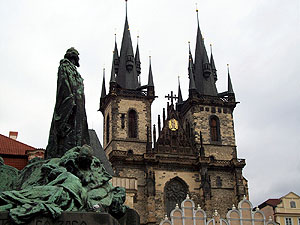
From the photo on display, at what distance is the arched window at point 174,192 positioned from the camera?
36188 mm

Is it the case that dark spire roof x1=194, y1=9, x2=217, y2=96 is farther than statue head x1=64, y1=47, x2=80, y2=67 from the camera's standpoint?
Yes

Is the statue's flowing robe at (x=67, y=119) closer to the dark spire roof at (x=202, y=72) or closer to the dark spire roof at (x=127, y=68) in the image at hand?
the dark spire roof at (x=127, y=68)

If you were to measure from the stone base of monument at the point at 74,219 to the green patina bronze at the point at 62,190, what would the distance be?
42 millimetres

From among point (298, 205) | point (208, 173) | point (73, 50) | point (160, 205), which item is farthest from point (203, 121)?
point (73, 50)

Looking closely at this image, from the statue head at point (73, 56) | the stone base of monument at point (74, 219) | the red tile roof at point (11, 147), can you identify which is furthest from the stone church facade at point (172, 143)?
the stone base of monument at point (74, 219)

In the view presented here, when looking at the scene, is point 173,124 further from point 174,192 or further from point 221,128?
point 174,192

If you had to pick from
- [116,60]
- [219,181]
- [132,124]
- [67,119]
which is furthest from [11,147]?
[116,60]

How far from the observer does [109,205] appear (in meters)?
4.31

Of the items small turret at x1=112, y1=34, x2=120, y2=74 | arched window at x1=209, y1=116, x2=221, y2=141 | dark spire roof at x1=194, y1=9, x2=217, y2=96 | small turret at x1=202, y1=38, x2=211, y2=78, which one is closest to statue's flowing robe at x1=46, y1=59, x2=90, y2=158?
arched window at x1=209, y1=116, x2=221, y2=141

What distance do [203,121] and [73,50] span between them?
34542 millimetres

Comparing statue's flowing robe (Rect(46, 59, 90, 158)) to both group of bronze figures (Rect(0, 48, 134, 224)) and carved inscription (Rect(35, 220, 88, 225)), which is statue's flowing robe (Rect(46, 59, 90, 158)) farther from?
carved inscription (Rect(35, 220, 88, 225))

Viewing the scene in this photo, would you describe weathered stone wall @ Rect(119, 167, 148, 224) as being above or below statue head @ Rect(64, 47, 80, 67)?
above

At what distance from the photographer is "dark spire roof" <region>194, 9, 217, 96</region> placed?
4244 cm

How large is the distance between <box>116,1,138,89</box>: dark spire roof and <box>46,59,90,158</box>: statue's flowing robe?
35.7 meters
